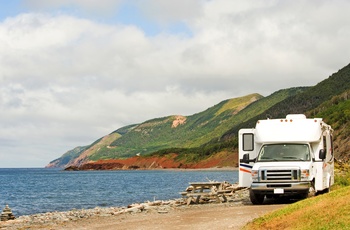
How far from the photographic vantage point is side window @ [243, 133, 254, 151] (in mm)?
26406

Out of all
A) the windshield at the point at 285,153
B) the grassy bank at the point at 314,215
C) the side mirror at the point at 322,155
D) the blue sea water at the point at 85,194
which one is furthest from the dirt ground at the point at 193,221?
the blue sea water at the point at 85,194

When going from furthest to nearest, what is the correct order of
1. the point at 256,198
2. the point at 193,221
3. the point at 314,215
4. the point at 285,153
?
1. the point at 256,198
2. the point at 285,153
3. the point at 193,221
4. the point at 314,215

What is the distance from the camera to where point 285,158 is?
24.6m

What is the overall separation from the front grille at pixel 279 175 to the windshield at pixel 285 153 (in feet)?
2.84

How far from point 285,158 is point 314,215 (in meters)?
9.22

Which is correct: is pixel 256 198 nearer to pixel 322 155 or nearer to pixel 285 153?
pixel 285 153

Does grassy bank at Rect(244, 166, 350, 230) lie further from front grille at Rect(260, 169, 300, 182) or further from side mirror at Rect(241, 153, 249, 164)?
side mirror at Rect(241, 153, 249, 164)

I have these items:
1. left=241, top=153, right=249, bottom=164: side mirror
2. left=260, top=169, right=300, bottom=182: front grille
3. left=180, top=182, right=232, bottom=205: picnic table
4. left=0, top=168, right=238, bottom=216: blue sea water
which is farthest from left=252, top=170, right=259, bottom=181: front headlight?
left=0, top=168, right=238, bottom=216: blue sea water

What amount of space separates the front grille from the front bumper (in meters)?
0.20

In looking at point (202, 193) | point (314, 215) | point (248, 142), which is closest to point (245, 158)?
point (248, 142)

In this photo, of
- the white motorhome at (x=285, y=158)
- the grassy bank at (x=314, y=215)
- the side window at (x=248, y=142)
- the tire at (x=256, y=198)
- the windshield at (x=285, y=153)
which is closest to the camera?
the grassy bank at (x=314, y=215)

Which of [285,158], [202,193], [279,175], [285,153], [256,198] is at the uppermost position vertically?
[285,153]

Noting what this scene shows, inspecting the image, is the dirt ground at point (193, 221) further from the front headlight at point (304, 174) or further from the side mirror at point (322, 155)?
the side mirror at point (322, 155)

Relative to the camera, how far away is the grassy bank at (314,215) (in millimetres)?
14305
